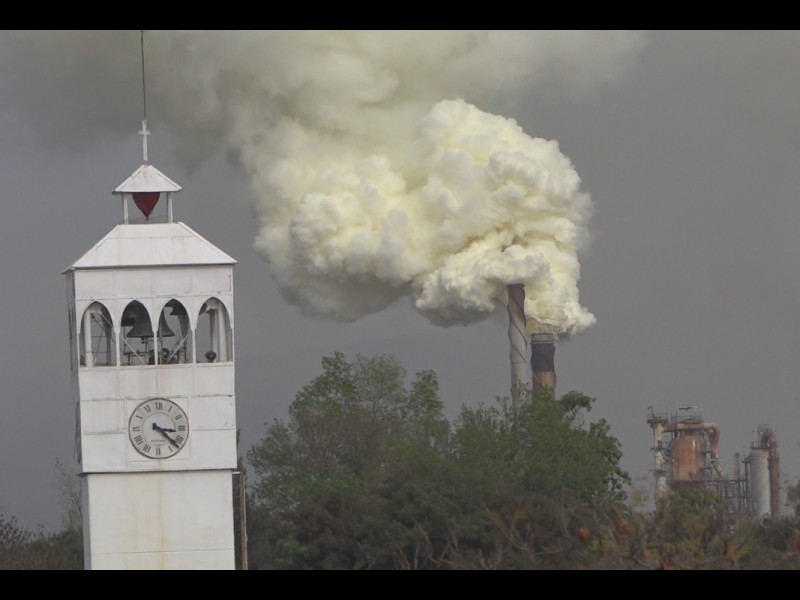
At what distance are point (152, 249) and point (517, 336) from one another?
2823 cm

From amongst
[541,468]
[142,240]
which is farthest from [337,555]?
[142,240]

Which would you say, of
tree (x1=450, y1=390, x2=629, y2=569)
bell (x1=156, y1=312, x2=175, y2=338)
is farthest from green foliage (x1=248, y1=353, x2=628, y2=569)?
bell (x1=156, y1=312, x2=175, y2=338)

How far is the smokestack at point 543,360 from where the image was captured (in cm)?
6775

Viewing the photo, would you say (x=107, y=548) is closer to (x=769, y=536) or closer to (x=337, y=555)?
(x=337, y=555)

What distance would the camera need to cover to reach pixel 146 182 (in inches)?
1626

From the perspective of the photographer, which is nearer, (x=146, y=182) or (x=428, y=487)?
(x=146, y=182)

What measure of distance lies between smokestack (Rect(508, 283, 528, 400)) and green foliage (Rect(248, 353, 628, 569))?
10.3ft

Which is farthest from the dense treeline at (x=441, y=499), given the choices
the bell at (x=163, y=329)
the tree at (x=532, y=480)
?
the bell at (x=163, y=329)

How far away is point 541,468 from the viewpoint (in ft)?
181

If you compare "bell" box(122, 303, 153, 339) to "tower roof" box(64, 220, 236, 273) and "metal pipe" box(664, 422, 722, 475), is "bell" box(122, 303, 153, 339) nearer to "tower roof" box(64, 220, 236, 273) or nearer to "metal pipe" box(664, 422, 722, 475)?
"tower roof" box(64, 220, 236, 273)

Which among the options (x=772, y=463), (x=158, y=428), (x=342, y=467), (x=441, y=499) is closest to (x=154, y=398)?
(x=158, y=428)

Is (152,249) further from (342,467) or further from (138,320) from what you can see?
(342,467)

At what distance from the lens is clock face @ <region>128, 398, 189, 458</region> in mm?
39781

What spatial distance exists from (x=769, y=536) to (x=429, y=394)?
1315 inches
